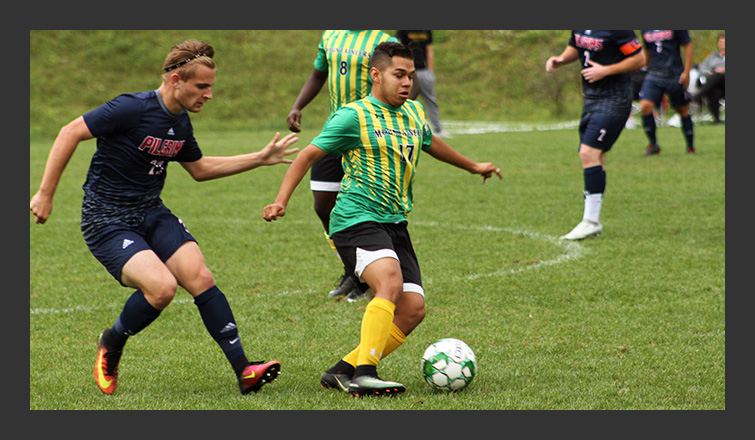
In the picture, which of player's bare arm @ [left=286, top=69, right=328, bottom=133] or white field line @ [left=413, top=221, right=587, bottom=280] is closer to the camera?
player's bare arm @ [left=286, top=69, right=328, bottom=133]

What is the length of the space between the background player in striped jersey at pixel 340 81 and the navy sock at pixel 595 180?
314 centimetres

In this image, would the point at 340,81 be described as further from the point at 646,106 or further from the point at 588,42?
the point at 646,106

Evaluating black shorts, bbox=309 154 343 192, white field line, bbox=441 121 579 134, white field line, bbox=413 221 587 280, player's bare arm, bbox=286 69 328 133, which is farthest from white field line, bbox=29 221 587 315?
white field line, bbox=441 121 579 134

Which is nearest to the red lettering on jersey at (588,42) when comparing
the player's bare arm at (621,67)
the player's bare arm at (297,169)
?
the player's bare arm at (621,67)

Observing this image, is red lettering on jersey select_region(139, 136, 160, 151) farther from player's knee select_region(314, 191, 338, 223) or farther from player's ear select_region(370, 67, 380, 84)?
player's knee select_region(314, 191, 338, 223)

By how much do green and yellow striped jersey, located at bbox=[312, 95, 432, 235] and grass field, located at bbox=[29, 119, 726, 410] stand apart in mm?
940

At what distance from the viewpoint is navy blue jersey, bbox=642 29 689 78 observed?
1426 centimetres

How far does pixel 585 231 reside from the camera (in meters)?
8.63

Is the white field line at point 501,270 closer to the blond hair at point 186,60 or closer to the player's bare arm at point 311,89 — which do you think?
the player's bare arm at point 311,89

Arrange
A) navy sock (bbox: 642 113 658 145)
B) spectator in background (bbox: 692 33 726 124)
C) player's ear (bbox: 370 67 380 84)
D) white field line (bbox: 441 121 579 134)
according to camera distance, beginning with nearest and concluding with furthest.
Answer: player's ear (bbox: 370 67 380 84) < navy sock (bbox: 642 113 658 145) < spectator in background (bbox: 692 33 726 124) < white field line (bbox: 441 121 579 134)

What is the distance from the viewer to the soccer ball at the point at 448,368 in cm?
441

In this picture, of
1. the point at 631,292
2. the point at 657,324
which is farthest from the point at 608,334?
the point at 631,292

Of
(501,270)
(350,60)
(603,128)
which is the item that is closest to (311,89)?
(350,60)

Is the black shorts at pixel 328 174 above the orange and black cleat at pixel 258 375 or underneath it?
above
